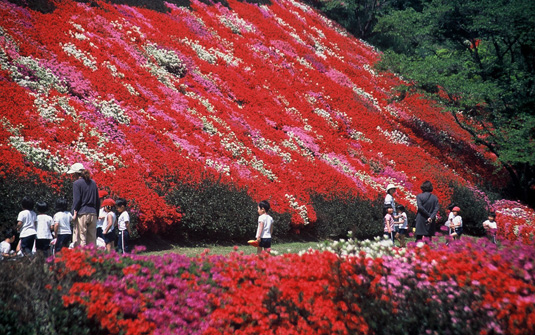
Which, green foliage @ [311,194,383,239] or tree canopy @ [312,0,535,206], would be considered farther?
tree canopy @ [312,0,535,206]

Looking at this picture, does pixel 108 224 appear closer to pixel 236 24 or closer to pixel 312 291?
pixel 312 291

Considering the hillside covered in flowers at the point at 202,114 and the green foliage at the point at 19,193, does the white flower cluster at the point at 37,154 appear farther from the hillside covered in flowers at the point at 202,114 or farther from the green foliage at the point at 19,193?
the green foliage at the point at 19,193

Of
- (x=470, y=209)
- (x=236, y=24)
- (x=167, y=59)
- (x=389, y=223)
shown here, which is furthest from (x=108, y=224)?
(x=236, y=24)

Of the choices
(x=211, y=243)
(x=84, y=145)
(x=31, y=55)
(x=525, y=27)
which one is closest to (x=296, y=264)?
(x=211, y=243)

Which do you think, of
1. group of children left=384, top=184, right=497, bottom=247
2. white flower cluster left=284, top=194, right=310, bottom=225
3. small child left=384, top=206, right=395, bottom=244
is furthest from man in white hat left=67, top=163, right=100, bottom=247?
white flower cluster left=284, top=194, right=310, bottom=225

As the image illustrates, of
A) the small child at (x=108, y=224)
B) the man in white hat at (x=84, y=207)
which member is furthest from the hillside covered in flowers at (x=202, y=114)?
the man in white hat at (x=84, y=207)

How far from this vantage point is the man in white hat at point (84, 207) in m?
8.98

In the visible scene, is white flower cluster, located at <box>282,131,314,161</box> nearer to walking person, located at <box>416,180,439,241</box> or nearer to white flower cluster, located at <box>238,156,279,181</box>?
white flower cluster, located at <box>238,156,279,181</box>

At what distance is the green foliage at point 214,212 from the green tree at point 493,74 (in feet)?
51.3

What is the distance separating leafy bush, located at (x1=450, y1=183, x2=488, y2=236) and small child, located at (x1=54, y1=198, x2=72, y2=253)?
17.5 meters

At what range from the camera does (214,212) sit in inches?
519

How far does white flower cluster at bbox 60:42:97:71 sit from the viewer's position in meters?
16.7

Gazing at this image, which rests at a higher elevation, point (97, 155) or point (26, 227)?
point (97, 155)

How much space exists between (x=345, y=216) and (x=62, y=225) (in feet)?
33.5
